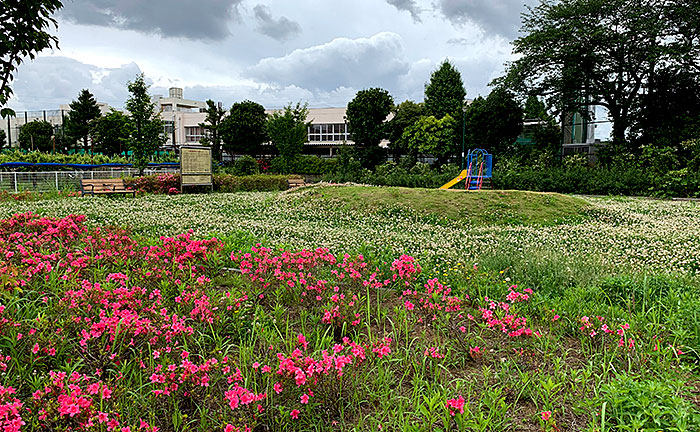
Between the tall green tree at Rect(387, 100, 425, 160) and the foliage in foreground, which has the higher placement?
the tall green tree at Rect(387, 100, 425, 160)

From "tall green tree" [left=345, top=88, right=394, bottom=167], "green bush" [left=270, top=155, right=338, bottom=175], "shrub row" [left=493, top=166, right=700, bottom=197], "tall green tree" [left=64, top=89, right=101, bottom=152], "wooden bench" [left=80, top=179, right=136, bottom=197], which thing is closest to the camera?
"wooden bench" [left=80, top=179, right=136, bottom=197]

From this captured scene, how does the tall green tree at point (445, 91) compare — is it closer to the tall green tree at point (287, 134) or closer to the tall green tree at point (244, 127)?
the tall green tree at point (287, 134)

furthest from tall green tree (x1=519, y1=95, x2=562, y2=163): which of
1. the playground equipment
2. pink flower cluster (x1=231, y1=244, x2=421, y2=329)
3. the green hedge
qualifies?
the green hedge

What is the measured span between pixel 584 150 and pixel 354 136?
1517 cm

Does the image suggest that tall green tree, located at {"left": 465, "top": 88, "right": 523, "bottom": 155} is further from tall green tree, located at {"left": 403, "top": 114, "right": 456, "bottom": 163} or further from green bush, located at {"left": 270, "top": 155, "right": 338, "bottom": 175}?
green bush, located at {"left": 270, "top": 155, "right": 338, "bottom": 175}

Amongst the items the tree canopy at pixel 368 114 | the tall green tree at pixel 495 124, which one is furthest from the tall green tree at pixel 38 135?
the tall green tree at pixel 495 124

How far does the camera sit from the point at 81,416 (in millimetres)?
2027

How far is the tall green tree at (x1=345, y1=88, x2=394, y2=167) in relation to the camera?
3441 cm

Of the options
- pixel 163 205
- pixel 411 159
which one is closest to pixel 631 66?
pixel 411 159

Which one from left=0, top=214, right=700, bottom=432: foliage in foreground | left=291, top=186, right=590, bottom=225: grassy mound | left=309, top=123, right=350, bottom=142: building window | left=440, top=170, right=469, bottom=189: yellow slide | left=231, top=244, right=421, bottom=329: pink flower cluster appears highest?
left=309, top=123, right=350, bottom=142: building window

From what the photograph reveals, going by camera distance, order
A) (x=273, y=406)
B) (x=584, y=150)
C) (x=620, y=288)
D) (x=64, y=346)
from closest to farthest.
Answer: (x=273, y=406)
(x=64, y=346)
(x=620, y=288)
(x=584, y=150)

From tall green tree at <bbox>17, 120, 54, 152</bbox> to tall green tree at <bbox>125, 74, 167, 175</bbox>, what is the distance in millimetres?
42001

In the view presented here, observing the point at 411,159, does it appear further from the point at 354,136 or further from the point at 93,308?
the point at 93,308

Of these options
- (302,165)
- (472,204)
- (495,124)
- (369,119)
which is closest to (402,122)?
(369,119)
